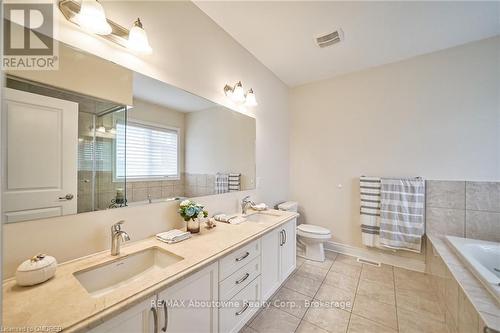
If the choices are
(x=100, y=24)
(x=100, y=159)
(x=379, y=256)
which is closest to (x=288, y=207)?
A: (x=379, y=256)

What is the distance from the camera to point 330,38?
2.16 meters

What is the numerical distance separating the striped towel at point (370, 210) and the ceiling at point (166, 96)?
7.74ft

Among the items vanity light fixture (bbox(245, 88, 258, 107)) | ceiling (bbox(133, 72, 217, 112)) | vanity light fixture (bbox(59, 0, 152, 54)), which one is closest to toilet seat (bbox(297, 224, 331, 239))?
vanity light fixture (bbox(245, 88, 258, 107))

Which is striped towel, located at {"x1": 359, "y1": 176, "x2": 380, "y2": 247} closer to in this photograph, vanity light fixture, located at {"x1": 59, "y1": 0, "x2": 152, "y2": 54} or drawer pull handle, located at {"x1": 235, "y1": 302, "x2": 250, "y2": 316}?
drawer pull handle, located at {"x1": 235, "y1": 302, "x2": 250, "y2": 316}

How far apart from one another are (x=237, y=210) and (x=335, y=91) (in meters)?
2.37

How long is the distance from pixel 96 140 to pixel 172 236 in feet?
2.56

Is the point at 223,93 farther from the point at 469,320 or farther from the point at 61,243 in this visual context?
the point at 469,320

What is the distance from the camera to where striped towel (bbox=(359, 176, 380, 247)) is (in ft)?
8.61

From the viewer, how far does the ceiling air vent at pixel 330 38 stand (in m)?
2.08

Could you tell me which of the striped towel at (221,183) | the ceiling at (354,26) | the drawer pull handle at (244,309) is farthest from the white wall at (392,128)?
the drawer pull handle at (244,309)

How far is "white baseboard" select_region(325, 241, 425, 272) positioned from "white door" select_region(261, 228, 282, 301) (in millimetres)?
1473

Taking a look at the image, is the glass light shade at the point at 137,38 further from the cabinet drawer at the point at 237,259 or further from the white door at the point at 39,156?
the cabinet drawer at the point at 237,259

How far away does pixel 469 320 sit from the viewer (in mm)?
1257

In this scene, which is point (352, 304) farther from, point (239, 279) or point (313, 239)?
point (239, 279)
